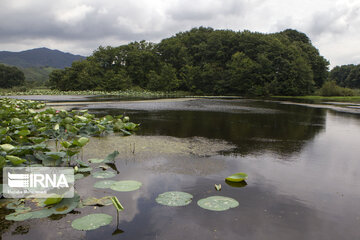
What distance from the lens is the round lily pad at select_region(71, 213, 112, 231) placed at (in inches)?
97.9

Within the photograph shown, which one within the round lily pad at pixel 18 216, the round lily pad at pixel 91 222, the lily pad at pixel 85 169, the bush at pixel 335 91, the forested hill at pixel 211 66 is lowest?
the round lily pad at pixel 18 216

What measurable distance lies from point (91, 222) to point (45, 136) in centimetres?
415

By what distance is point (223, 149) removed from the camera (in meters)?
5.80

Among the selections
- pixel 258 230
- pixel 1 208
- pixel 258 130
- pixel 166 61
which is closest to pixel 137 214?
pixel 258 230

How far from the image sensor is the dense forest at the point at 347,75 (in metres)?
64.6

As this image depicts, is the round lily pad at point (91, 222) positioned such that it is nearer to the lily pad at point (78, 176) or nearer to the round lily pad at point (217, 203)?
the round lily pad at point (217, 203)

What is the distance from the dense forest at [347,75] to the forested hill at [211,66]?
17.0 metres

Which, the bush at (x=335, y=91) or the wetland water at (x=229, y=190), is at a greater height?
the bush at (x=335, y=91)

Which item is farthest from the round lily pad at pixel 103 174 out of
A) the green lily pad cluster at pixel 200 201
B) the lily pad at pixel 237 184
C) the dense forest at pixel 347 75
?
the dense forest at pixel 347 75

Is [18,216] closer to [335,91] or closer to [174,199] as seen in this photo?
[174,199]

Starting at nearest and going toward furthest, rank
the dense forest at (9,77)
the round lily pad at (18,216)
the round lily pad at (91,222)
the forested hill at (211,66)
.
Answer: the round lily pad at (91,222) → the round lily pad at (18,216) → the forested hill at (211,66) → the dense forest at (9,77)

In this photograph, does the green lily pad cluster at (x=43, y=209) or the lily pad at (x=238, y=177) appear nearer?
the green lily pad cluster at (x=43, y=209)

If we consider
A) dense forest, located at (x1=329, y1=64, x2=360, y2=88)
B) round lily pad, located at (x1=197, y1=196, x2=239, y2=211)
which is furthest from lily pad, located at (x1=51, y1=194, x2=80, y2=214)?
dense forest, located at (x1=329, y1=64, x2=360, y2=88)

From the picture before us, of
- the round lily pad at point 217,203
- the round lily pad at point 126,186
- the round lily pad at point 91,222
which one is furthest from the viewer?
the round lily pad at point 126,186
